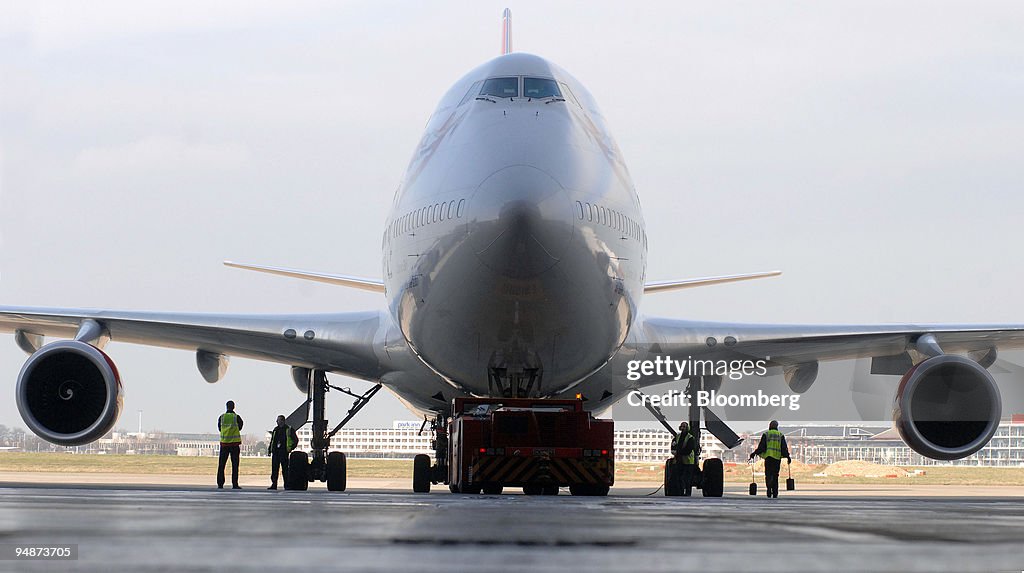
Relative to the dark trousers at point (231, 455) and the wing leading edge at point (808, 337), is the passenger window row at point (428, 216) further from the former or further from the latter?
the dark trousers at point (231, 455)

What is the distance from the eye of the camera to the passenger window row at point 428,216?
12.0m

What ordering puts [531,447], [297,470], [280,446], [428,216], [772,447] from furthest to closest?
[280,446] → [297,470] → [772,447] → [428,216] → [531,447]

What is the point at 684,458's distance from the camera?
16562mm

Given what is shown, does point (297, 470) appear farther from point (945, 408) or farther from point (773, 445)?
point (945, 408)

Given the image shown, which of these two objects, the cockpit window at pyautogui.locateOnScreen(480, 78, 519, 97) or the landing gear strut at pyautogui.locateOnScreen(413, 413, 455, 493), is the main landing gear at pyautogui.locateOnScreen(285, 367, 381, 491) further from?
the cockpit window at pyautogui.locateOnScreen(480, 78, 519, 97)

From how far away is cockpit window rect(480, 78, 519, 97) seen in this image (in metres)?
13.3

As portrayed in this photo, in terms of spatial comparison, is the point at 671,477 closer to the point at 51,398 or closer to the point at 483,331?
the point at 483,331

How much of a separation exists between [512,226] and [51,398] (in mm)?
6753

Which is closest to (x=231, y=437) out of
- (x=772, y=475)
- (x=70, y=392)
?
(x=70, y=392)

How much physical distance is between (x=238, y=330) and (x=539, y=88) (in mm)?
5429

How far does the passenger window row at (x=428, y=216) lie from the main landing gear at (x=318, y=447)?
395 centimetres

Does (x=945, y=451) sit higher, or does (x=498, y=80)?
(x=498, y=80)

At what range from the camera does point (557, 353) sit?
41.7 ft

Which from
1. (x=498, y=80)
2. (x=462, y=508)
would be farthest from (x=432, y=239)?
(x=462, y=508)
